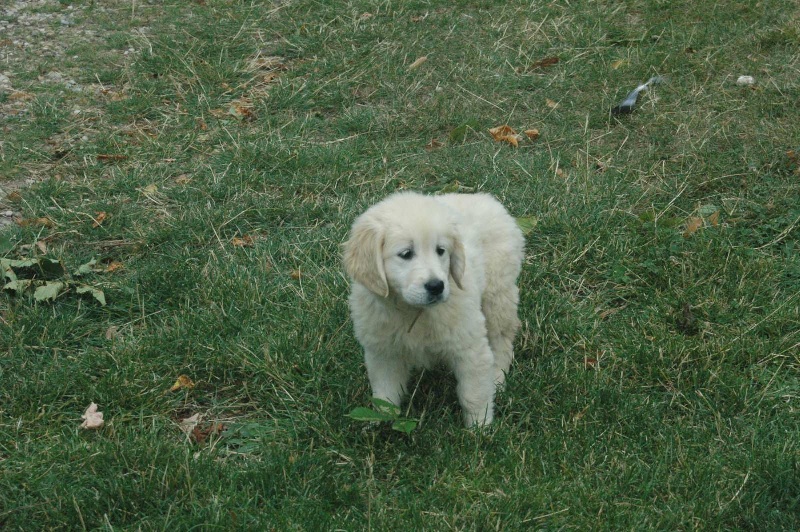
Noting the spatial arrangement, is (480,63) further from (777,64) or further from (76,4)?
(76,4)

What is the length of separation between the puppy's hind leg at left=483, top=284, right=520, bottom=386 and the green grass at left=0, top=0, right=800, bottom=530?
10 centimetres

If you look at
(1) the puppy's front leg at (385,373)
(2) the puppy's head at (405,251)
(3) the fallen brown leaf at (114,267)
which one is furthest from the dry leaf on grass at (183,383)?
(3) the fallen brown leaf at (114,267)

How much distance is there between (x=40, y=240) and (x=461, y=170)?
7.77ft

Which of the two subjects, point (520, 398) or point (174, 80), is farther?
point (174, 80)

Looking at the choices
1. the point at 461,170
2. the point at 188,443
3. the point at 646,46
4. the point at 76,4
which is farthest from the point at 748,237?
the point at 76,4

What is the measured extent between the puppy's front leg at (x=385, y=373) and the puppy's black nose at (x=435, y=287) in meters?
0.43

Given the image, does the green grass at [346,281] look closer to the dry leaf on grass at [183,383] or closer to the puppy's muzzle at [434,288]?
the dry leaf on grass at [183,383]

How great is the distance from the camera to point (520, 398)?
11.4 ft

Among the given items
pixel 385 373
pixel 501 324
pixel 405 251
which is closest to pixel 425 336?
pixel 385 373

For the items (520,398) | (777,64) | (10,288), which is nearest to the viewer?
(520,398)

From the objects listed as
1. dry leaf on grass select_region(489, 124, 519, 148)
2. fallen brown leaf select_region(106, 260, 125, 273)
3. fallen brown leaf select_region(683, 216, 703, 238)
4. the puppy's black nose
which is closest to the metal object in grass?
dry leaf on grass select_region(489, 124, 519, 148)

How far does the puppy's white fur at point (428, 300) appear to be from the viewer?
10.2 feet

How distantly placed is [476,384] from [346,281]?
1.08 metres

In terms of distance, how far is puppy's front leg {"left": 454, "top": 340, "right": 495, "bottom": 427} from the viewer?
3305 mm
